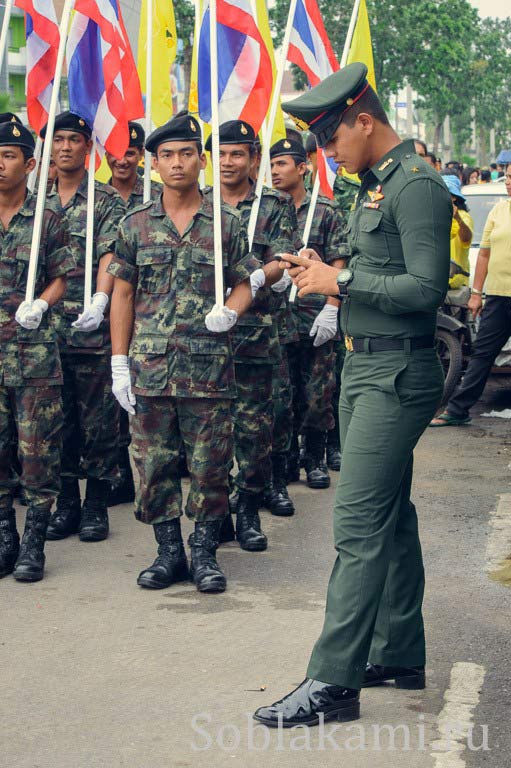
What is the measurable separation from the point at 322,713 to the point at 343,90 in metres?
1.99

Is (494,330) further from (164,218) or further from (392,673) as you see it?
(392,673)

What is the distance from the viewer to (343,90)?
3965 millimetres

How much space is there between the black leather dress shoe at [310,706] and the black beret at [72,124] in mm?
3658

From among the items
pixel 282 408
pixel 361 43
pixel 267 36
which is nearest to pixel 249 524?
pixel 282 408

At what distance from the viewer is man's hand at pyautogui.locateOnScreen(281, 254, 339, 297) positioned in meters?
3.99

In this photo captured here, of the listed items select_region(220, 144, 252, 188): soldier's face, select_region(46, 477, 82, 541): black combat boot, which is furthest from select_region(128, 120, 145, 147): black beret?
select_region(46, 477, 82, 541): black combat boot

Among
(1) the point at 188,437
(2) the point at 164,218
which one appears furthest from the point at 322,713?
(2) the point at 164,218

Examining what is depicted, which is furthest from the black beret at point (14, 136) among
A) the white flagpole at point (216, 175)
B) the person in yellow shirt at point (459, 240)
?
the person in yellow shirt at point (459, 240)

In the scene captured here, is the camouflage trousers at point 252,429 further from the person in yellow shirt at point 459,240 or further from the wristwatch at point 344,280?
the person in yellow shirt at point 459,240

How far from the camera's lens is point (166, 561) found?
5574 millimetres

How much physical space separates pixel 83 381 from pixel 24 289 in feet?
3.11

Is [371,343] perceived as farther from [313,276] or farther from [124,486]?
[124,486]

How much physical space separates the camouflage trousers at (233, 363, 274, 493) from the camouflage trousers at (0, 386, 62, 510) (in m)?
1.02

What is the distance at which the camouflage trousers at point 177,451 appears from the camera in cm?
544
